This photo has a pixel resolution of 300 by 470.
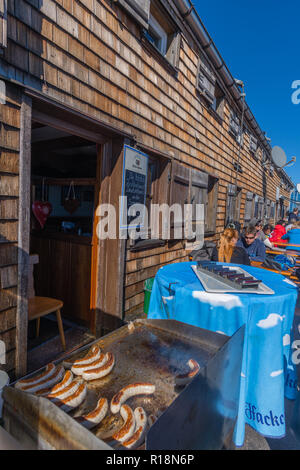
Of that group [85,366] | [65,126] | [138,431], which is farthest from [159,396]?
[65,126]

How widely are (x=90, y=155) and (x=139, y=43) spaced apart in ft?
8.29

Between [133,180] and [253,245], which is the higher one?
[133,180]

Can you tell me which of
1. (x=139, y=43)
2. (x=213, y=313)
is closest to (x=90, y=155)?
(x=139, y=43)

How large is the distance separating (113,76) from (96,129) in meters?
0.74

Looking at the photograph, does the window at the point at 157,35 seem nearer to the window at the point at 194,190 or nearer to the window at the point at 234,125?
the window at the point at 194,190

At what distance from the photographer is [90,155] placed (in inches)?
223

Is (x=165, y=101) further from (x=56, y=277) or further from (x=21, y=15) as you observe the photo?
(x=56, y=277)

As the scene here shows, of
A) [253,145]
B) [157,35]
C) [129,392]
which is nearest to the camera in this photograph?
[129,392]

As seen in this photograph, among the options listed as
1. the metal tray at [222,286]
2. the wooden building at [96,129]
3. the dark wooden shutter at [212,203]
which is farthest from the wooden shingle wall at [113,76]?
the metal tray at [222,286]

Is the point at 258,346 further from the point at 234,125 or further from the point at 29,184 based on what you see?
the point at 234,125

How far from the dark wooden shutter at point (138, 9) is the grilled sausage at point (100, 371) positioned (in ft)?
12.6

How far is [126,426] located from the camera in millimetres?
1041

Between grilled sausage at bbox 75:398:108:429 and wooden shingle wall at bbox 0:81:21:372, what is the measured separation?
1453 mm
